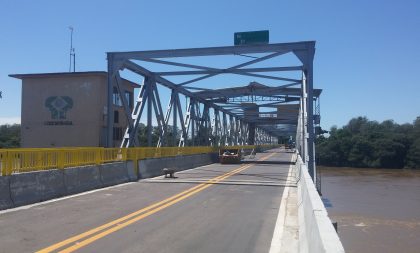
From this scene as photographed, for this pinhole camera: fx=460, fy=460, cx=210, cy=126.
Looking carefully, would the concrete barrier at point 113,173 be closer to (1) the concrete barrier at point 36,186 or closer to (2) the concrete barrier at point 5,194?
(1) the concrete barrier at point 36,186

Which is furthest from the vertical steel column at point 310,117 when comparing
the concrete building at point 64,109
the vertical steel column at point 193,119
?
the concrete building at point 64,109

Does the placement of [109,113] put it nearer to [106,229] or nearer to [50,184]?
[50,184]

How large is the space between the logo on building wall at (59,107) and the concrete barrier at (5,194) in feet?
91.0

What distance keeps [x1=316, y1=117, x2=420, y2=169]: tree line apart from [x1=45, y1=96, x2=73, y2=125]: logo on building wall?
151 feet

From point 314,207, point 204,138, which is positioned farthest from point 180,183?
point 204,138

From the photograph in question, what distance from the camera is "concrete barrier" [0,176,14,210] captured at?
11.1 metres

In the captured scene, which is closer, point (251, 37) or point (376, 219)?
point (376, 219)

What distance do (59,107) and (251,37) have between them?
20.1m

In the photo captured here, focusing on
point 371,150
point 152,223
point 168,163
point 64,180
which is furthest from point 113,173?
point 371,150

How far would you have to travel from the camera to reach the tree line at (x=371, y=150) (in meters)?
79.8

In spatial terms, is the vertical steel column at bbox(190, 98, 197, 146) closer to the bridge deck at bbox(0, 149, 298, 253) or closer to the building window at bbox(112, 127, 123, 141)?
the building window at bbox(112, 127, 123, 141)

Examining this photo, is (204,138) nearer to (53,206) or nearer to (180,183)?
(180,183)

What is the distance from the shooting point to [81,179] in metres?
15.2

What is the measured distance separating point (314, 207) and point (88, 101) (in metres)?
34.2
